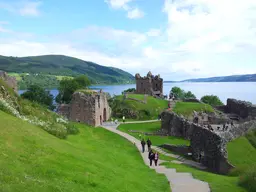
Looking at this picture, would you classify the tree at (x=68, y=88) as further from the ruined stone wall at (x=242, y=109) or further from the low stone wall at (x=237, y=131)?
the low stone wall at (x=237, y=131)

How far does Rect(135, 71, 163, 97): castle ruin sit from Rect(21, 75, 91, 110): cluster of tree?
23.3 m

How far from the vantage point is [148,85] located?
100812 millimetres

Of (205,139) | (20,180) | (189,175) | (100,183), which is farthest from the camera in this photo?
(205,139)

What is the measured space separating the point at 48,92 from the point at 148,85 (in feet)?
131

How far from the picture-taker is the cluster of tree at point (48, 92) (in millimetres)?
93688

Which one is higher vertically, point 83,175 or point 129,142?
point 83,175

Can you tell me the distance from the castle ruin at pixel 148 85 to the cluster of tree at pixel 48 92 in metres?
23.3

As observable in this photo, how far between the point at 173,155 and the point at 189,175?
37.1 ft

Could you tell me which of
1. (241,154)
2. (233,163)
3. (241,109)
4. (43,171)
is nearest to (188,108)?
(241,109)

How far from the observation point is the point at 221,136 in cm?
3066

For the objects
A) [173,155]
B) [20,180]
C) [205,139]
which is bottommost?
[173,155]

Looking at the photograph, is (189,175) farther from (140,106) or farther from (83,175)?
(140,106)

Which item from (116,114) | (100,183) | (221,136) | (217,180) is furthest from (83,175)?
(116,114)

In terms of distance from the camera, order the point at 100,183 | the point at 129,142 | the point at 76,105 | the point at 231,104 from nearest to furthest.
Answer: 1. the point at 100,183
2. the point at 129,142
3. the point at 76,105
4. the point at 231,104
